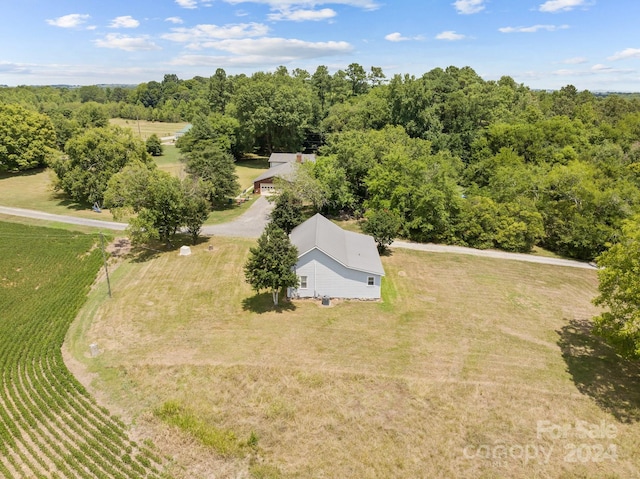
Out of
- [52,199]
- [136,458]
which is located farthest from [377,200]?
[52,199]

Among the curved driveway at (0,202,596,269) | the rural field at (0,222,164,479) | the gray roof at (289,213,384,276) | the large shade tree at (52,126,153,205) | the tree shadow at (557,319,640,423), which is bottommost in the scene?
the rural field at (0,222,164,479)

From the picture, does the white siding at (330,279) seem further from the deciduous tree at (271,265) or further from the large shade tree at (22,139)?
the large shade tree at (22,139)

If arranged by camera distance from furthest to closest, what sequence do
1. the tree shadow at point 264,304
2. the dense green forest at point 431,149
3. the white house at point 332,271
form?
1. the dense green forest at point 431,149
2. the white house at point 332,271
3. the tree shadow at point 264,304

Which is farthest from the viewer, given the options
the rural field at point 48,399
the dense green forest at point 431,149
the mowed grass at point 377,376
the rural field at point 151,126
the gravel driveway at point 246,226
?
the rural field at point 151,126

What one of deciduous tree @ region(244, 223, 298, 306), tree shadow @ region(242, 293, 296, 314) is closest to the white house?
tree shadow @ region(242, 293, 296, 314)

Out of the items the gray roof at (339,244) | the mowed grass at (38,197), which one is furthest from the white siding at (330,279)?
the mowed grass at (38,197)

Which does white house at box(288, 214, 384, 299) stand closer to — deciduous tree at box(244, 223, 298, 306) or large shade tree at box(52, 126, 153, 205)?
deciduous tree at box(244, 223, 298, 306)
